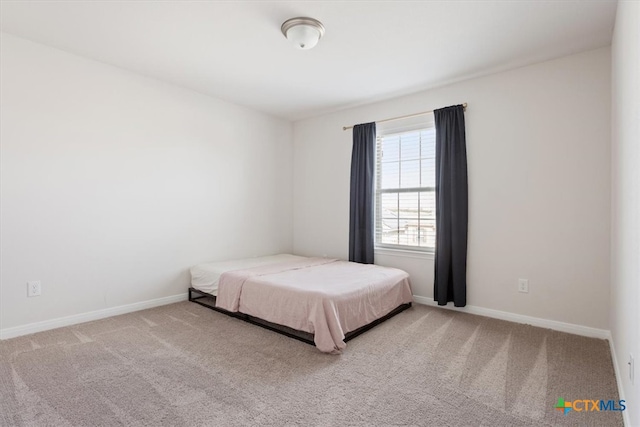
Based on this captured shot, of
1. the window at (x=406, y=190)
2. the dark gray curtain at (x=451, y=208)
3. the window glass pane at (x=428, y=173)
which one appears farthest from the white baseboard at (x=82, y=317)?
the window glass pane at (x=428, y=173)

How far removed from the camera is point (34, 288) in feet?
9.12

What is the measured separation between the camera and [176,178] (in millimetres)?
3752

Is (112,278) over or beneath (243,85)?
beneath

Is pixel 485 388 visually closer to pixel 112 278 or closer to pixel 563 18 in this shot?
pixel 563 18

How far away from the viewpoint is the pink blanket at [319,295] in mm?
2537

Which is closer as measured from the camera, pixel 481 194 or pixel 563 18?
pixel 563 18

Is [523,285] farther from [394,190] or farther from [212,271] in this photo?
[212,271]

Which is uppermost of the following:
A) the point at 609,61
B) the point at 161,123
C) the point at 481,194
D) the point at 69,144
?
the point at 609,61

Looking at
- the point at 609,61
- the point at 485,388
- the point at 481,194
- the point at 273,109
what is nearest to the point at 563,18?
the point at 609,61

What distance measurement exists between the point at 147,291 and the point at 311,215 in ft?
7.66

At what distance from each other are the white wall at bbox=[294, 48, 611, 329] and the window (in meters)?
0.31

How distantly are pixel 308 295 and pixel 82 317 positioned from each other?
2154 mm

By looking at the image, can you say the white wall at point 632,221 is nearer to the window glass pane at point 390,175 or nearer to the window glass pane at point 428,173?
the window glass pane at point 428,173

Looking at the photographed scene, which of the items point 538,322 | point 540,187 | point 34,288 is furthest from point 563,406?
point 34,288
